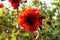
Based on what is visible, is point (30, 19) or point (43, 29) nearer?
point (30, 19)

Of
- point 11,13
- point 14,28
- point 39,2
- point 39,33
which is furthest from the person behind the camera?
point 39,2

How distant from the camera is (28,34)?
47.4 inches

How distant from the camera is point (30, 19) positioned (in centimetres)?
103

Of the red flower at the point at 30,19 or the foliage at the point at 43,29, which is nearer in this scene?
the red flower at the point at 30,19

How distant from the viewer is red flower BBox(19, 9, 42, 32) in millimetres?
1011

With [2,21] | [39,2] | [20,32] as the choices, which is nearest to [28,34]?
[20,32]

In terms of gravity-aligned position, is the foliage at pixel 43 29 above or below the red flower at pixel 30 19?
below

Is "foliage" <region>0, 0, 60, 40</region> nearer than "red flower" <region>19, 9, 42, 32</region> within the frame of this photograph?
No

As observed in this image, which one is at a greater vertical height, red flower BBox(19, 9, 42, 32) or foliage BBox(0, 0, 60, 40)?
red flower BBox(19, 9, 42, 32)

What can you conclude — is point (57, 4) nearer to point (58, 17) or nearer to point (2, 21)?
point (58, 17)

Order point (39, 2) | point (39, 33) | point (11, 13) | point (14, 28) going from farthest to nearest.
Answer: point (39, 2) < point (11, 13) < point (14, 28) < point (39, 33)

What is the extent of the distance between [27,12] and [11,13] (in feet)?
1.70

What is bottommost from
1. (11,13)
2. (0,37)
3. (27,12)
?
(0,37)

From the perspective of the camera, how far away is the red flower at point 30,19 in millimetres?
1011
